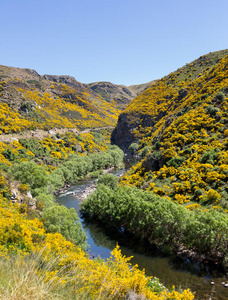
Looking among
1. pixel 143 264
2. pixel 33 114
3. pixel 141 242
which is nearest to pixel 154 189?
pixel 141 242

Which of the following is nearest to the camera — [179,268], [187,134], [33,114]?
[179,268]

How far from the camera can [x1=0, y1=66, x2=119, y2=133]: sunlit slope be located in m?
83.5

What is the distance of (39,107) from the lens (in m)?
113

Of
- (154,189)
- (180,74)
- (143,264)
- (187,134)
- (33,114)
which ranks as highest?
(180,74)

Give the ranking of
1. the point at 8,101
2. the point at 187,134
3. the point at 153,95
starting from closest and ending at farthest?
the point at 187,134
the point at 8,101
the point at 153,95

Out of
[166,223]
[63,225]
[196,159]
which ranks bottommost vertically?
[166,223]

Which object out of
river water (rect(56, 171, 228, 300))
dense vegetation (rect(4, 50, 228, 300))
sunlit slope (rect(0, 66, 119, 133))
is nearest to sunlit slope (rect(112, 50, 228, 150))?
sunlit slope (rect(0, 66, 119, 133))

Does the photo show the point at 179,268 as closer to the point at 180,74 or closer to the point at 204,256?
the point at 204,256

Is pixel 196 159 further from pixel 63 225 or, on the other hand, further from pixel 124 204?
pixel 63 225

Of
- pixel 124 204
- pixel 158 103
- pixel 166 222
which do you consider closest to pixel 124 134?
pixel 158 103

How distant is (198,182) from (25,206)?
25.9m

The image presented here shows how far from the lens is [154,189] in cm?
3797

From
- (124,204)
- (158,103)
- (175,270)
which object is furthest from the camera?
(158,103)

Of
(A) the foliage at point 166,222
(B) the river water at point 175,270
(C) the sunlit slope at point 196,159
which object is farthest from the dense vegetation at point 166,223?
(C) the sunlit slope at point 196,159
